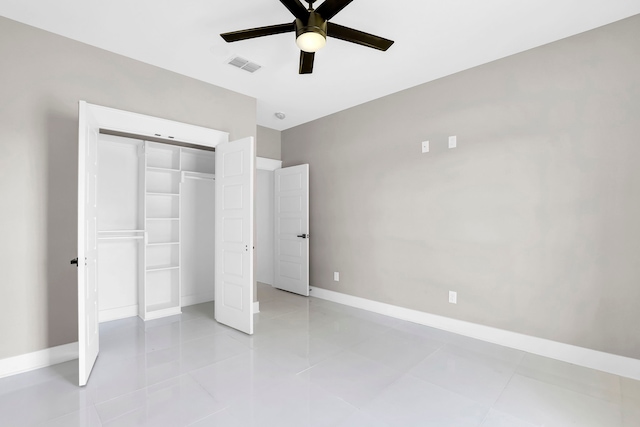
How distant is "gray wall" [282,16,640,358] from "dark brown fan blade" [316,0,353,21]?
2112 millimetres

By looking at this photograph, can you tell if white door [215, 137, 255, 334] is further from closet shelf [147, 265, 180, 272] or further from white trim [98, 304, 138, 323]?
white trim [98, 304, 138, 323]

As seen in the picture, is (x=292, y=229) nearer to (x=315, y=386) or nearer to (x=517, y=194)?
(x=315, y=386)

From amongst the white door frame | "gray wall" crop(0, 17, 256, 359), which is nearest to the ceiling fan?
the white door frame

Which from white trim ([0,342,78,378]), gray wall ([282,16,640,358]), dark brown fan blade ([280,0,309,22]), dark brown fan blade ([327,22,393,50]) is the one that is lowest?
white trim ([0,342,78,378])

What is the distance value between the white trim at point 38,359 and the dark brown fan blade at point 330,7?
3626 millimetres

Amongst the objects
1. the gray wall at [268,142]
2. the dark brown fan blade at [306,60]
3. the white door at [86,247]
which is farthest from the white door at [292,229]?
the white door at [86,247]

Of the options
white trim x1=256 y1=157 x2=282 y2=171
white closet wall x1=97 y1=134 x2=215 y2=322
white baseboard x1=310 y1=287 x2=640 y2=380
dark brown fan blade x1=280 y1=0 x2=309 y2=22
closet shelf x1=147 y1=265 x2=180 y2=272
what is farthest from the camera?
white trim x1=256 y1=157 x2=282 y2=171

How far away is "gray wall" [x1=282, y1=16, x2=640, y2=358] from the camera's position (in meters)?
2.60

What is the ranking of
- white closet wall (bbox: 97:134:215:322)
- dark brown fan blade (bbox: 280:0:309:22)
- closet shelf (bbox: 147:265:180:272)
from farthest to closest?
closet shelf (bbox: 147:265:180:272), white closet wall (bbox: 97:134:215:322), dark brown fan blade (bbox: 280:0:309:22)

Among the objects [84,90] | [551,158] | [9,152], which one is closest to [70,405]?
[9,152]

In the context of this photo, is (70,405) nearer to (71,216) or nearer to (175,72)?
(71,216)

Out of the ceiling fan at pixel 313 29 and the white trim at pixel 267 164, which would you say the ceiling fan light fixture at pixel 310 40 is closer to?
the ceiling fan at pixel 313 29

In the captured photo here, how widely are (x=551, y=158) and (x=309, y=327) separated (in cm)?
→ 312

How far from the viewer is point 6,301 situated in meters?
2.60
